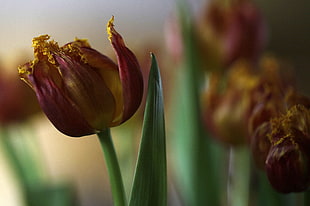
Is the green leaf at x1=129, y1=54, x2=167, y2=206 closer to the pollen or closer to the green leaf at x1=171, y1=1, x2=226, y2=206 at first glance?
the pollen

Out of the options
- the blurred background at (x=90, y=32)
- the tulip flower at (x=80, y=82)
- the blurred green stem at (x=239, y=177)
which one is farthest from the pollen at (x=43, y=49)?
the blurred background at (x=90, y=32)

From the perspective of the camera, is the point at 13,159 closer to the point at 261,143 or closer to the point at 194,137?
the point at 194,137

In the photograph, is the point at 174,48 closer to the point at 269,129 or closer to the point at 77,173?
the point at 269,129

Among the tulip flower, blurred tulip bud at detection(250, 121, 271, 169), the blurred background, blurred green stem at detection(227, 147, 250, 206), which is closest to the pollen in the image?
the tulip flower

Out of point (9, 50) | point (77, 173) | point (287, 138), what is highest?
point (9, 50)

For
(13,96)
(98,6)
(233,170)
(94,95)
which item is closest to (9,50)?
(98,6)

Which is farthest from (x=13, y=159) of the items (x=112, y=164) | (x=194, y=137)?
(x=112, y=164)
